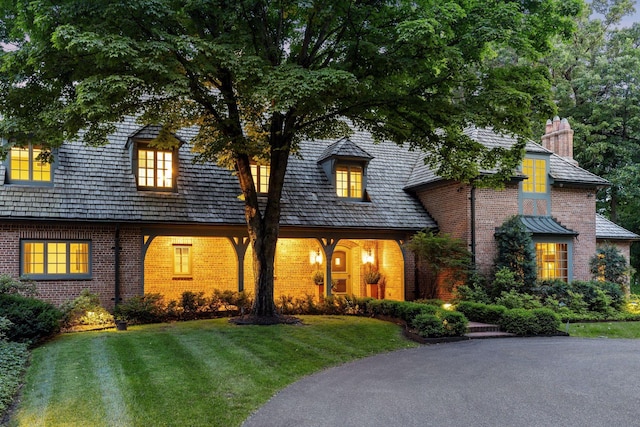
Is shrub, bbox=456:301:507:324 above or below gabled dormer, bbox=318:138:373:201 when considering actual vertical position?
below

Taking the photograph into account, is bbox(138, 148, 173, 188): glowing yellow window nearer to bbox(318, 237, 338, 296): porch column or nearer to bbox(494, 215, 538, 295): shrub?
bbox(318, 237, 338, 296): porch column

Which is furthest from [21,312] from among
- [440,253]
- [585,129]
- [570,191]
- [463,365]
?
[585,129]

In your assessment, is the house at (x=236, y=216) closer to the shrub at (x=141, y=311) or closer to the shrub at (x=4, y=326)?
the shrub at (x=141, y=311)

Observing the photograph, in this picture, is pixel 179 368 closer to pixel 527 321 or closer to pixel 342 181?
pixel 527 321

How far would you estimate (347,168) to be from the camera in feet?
63.6

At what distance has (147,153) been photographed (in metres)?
16.5

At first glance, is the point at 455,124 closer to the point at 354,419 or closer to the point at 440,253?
the point at 440,253

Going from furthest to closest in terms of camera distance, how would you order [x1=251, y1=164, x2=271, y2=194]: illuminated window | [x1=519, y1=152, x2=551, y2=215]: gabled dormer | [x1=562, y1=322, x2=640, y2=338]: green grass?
[x1=519, y1=152, x2=551, y2=215]: gabled dormer → [x1=251, y1=164, x2=271, y2=194]: illuminated window → [x1=562, y1=322, x2=640, y2=338]: green grass

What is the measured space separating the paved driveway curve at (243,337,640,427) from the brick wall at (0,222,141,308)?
321 inches

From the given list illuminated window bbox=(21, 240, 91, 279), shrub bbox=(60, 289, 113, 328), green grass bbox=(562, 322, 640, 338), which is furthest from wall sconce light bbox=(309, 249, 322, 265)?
green grass bbox=(562, 322, 640, 338)

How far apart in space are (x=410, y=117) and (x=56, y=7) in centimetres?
763

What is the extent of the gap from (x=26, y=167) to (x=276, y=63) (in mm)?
7801

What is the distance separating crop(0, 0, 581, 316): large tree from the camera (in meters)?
10.0

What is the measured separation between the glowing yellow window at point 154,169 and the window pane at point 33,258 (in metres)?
3.32
